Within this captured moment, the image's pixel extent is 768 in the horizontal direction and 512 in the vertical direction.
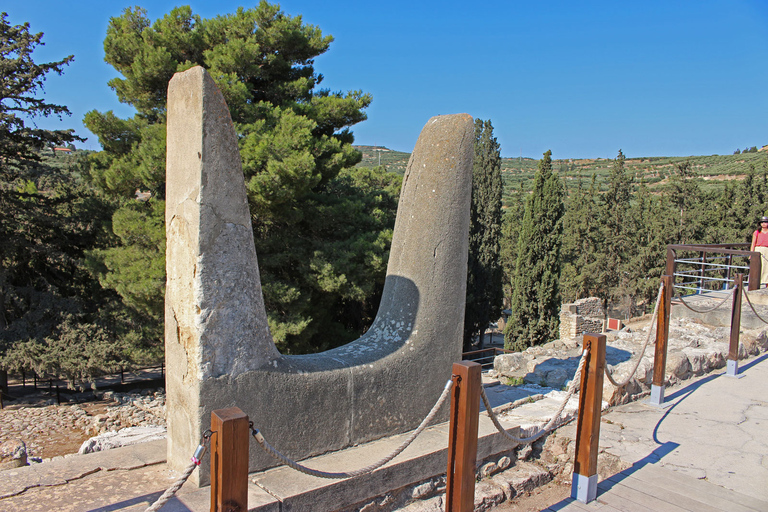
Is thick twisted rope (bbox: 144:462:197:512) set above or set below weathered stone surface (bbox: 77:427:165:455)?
above

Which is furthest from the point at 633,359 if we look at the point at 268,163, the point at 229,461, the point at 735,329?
the point at 268,163

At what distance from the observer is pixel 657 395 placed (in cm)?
522

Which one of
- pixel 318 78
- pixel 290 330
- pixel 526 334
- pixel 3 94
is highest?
pixel 318 78

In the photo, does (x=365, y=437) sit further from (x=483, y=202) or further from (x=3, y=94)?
(x=483, y=202)

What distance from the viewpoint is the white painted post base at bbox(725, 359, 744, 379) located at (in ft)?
20.5

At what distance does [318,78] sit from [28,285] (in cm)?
913

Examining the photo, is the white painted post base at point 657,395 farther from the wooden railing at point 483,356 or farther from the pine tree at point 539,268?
the pine tree at point 539,268

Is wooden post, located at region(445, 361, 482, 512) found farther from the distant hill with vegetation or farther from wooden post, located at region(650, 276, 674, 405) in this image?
the distant hill with vegetation

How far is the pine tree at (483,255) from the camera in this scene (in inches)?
723

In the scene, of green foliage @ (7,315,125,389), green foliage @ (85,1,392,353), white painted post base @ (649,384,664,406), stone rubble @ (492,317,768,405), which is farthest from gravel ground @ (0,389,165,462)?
white painted post base @ (649,384,664,406)

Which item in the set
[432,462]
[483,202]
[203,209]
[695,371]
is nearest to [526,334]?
[483,202]

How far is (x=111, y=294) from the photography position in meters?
13.2

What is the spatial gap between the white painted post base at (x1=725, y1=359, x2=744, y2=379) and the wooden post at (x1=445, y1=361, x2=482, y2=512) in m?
5.10

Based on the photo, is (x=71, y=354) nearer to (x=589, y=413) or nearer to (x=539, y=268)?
(x=589, y=413)
